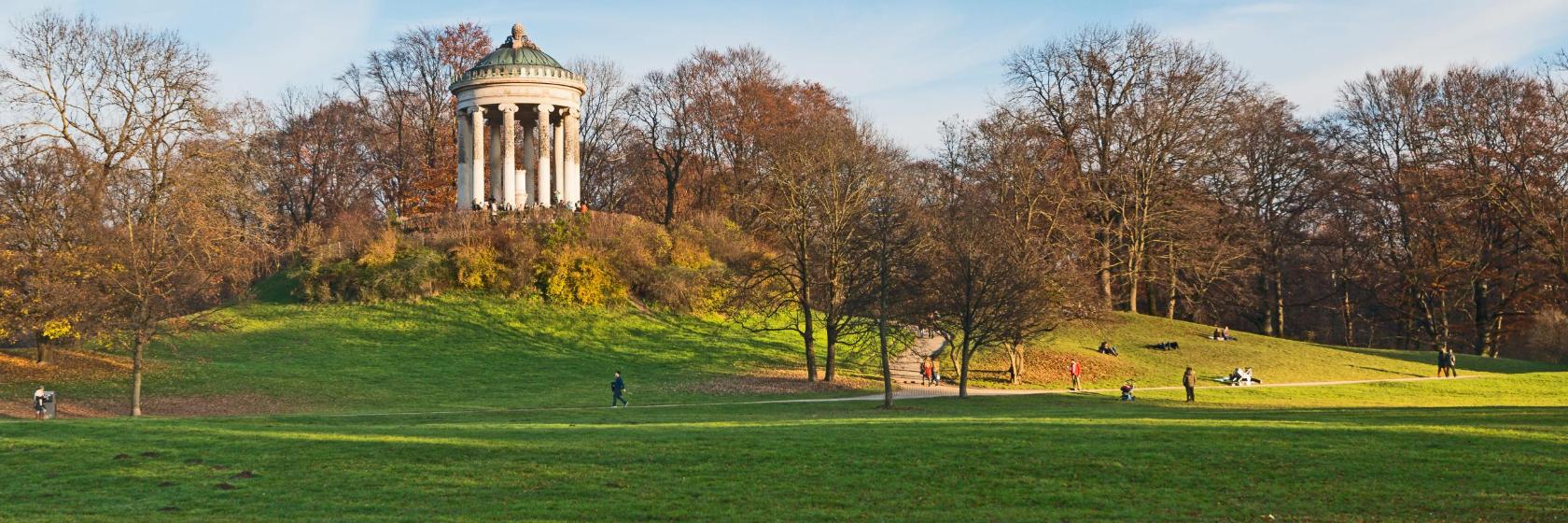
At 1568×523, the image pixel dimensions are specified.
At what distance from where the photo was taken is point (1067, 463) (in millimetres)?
17156

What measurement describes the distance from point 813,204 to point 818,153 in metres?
3.39

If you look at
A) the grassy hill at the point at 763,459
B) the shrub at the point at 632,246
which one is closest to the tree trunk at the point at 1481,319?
the grassy hill at the point at 763,459

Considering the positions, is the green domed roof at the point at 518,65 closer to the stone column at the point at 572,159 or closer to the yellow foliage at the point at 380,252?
the stone column at the point at 572,159

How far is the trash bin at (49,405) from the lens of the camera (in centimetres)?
2833

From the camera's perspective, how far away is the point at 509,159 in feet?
174

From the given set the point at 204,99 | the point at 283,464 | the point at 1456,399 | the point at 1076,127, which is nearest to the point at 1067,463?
the point at 283,464

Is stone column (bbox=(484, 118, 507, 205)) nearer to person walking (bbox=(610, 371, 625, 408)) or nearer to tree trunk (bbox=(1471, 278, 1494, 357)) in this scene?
person walking (bbox=(610, 371, 625, 408))

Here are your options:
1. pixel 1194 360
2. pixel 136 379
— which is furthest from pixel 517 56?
pixel 1194 360

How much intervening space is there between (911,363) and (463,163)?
2275cm

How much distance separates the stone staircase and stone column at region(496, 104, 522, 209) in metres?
19.2

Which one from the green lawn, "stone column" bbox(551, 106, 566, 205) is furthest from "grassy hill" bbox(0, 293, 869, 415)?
the green lawn

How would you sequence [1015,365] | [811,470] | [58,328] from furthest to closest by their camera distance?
1. [1015,365]
2. [58,328]
3. [811,470]

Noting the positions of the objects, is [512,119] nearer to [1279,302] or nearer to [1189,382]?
[1189,382]

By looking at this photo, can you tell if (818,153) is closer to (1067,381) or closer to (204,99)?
(1067,381)
